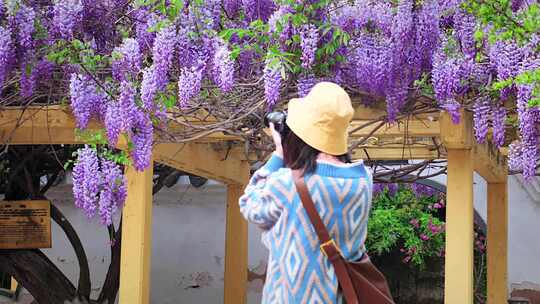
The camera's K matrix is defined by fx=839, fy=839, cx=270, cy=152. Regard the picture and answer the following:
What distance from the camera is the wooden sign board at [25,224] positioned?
21.8 feet

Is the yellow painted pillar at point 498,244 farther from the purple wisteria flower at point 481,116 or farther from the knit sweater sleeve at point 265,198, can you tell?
the knit sweater sleeve at point 265,198

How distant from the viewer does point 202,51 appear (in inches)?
167

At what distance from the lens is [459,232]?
475 cm

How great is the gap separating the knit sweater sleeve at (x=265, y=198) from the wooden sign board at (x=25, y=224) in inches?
188

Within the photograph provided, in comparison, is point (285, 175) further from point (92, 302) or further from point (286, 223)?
point (92, 302)

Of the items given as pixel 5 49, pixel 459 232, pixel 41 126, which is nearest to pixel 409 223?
pixel 459 232

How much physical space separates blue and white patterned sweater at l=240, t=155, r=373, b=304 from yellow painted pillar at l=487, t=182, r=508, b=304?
194 inches

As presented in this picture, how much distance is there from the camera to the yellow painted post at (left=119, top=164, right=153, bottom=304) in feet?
15.4

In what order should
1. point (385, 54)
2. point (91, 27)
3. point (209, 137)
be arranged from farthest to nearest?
point (209, 137) → point (91, 27) → point (385, 54)

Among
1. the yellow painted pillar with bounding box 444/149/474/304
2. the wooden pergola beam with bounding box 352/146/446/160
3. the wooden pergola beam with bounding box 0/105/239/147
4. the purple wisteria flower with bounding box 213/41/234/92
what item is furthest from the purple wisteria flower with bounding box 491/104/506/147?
the wooden pergola beam with bounding box 352/146/446/160

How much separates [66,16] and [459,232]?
2457 millimetres

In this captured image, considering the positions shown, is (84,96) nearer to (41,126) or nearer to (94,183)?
(94,183)

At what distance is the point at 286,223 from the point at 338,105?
0.36m

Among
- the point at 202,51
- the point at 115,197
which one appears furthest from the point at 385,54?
the point at 115,197
